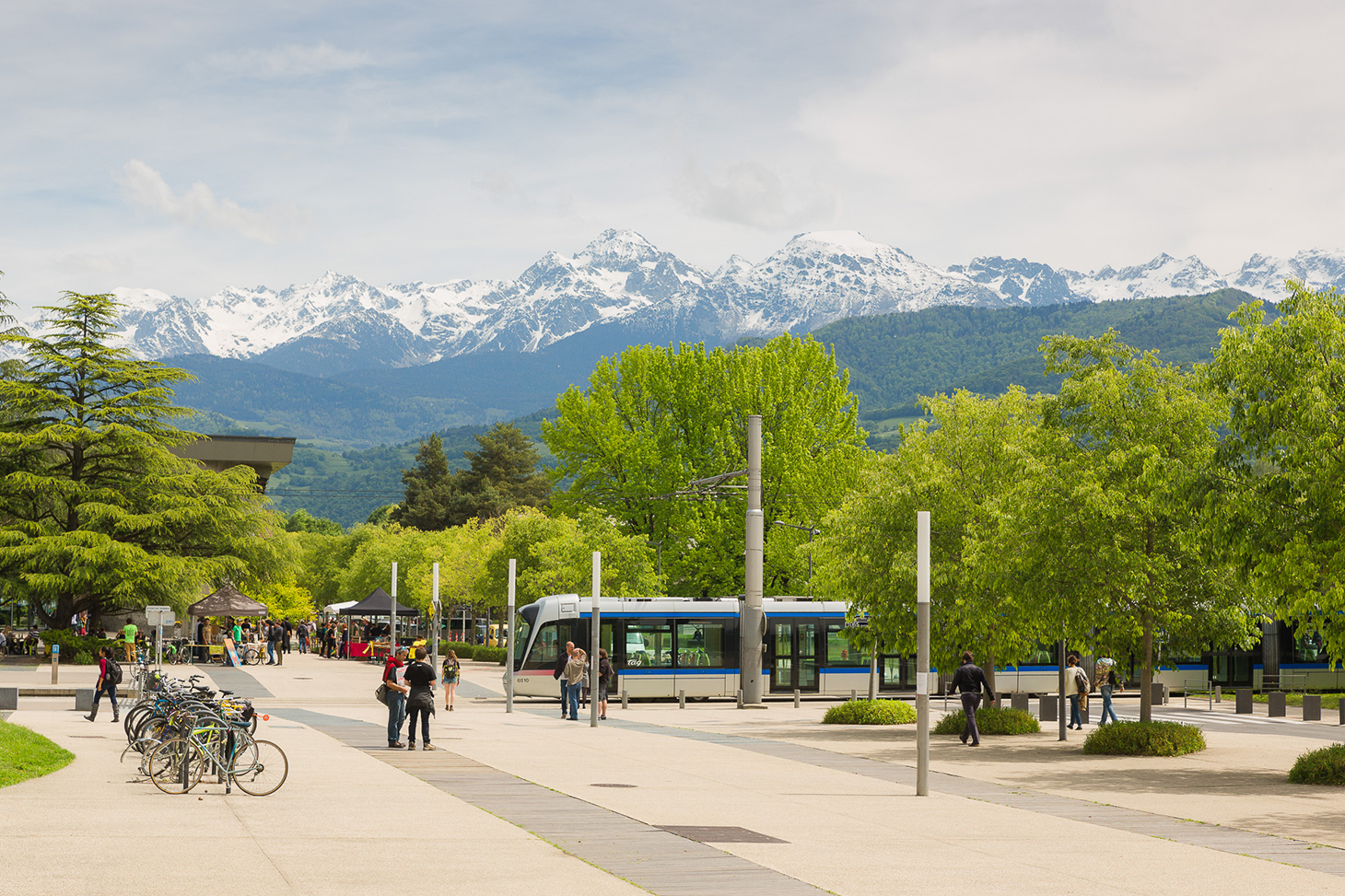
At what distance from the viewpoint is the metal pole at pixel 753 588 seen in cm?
3472

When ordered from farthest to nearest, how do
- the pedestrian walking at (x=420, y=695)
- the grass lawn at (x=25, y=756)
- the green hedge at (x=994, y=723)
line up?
the green hedge at (x=994, y=723)
the pedestrian walking at (x=420, y=695)
the grass lawn at (x=25, y=756)

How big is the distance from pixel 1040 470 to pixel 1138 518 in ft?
5.33

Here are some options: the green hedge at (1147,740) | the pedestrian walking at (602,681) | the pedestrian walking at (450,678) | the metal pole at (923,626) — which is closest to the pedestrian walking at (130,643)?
the pedestrian walking at (450,678)

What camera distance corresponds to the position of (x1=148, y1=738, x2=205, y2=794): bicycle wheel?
1498cm

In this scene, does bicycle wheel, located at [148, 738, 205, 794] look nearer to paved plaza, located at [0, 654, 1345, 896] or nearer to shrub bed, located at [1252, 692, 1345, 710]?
paved plaza, located at [0, 654, 1345, 896]

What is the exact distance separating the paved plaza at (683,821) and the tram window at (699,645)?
1484 centimetres

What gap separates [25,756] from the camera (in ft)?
56.6

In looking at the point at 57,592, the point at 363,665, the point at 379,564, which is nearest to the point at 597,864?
the point at 57,592

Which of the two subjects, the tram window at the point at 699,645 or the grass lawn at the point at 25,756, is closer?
the grass lawn at the point at 25,756

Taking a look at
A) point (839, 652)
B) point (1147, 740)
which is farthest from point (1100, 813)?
point (839, 652)

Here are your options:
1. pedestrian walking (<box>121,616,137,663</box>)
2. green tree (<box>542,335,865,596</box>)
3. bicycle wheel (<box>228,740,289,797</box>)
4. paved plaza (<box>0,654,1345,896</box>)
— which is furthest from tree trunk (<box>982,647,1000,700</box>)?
pedestrian walking (<box>121,616,137,663</box>)

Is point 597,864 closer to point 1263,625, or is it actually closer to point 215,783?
point 215,783

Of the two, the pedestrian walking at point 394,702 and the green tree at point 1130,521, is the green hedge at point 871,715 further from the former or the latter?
the pedestrian walking at point 394,702

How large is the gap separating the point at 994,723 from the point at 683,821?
14.9m
